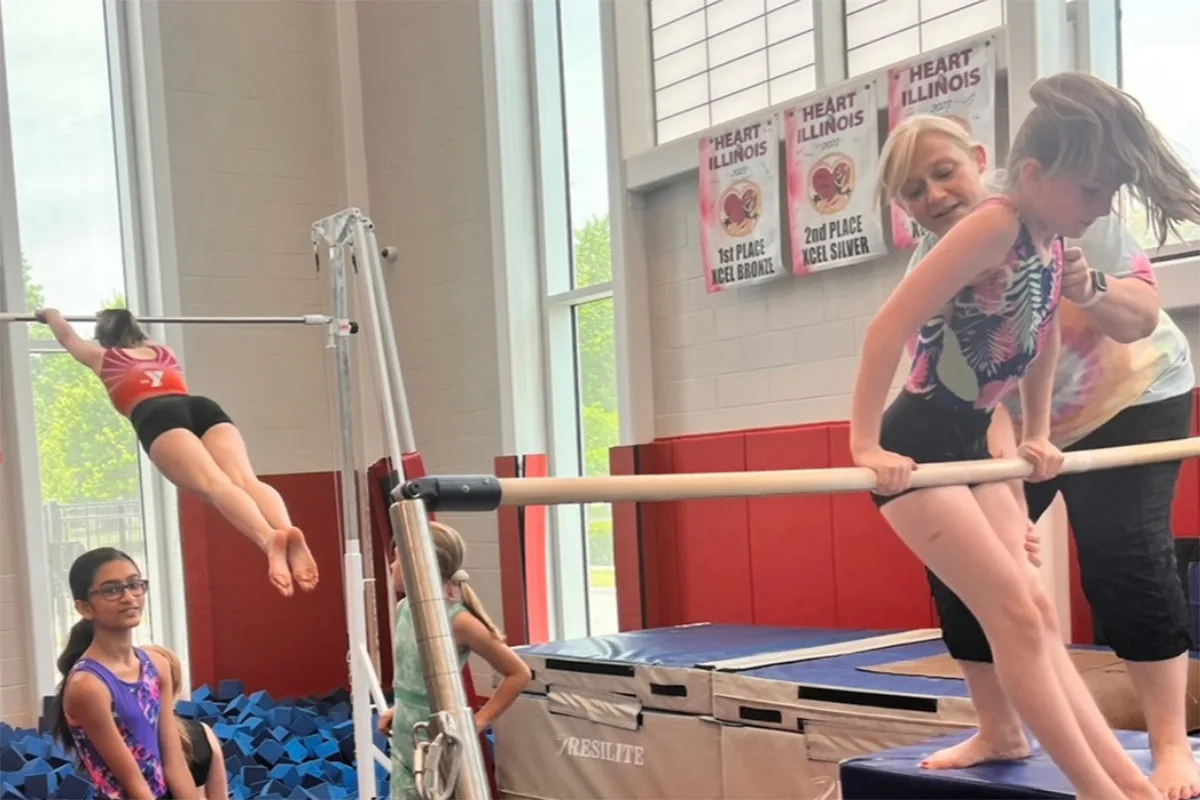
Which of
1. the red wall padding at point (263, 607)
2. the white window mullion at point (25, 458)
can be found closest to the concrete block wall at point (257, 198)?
the red wall padding at point (263, 607)

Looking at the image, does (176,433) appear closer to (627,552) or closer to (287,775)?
(287,775)

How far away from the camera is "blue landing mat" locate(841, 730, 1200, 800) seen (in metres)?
1.68

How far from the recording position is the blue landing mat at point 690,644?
10.8ft

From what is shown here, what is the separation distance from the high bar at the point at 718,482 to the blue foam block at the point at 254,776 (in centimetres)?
321

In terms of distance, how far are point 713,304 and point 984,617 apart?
2723mm

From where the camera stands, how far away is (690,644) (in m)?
3.56

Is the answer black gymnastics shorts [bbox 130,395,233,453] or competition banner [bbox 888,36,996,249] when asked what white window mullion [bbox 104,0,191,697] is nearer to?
black gymnastics shorts [bbox 130,395,233,453]

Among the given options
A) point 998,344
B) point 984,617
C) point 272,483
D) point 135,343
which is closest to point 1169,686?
point 984,617

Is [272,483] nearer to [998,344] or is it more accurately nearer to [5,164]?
[5,164]

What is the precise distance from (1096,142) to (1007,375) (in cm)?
36

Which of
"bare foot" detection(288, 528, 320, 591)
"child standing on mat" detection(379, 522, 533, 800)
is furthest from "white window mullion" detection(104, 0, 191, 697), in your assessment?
"child standing on mat" detection(379, 522, 533, 800)

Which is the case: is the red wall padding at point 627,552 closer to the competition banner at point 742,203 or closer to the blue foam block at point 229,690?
the competition banner at point 742,203

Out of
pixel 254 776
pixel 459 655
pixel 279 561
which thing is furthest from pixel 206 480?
pixel 459 655

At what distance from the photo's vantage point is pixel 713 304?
4.33 metres
